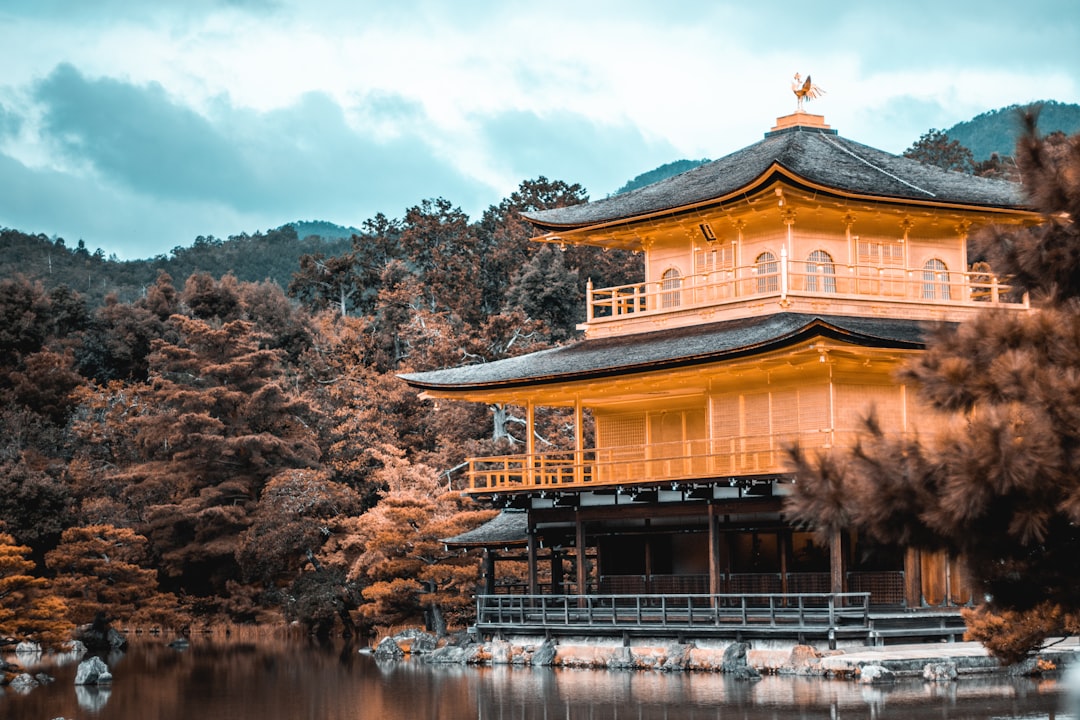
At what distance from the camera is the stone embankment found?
23438mm

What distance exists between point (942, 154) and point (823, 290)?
36.4m

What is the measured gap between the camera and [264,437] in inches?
1770

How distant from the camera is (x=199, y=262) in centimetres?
11106

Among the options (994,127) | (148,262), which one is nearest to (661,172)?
(994,127)

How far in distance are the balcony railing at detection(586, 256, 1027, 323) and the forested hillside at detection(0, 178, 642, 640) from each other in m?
7.58

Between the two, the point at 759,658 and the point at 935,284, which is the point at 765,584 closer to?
the point at 759,658

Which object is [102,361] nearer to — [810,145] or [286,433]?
[286,433]

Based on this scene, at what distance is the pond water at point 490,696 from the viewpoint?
2020 cm

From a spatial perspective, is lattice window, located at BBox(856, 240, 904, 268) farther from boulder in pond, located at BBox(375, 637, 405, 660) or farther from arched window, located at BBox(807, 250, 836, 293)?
boulder in pond, located at BBox(375, 637, 405, 660)

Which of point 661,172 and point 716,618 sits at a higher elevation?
point 661,172

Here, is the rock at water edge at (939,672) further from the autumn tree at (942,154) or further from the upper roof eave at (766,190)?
the autumn tree at (942,154)

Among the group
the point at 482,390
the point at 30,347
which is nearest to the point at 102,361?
the point at 30,347

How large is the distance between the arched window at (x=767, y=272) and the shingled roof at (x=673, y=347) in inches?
61.6

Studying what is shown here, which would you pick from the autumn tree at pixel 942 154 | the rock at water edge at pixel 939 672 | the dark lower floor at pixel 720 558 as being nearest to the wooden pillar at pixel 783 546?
the dark lower floor at pixel 720 558
